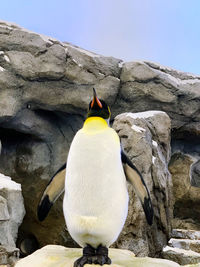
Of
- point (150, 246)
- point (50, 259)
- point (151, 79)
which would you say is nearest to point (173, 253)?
point (150, 246)

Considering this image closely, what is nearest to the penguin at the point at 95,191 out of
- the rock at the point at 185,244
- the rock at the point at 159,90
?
the rock at the point at 185,244

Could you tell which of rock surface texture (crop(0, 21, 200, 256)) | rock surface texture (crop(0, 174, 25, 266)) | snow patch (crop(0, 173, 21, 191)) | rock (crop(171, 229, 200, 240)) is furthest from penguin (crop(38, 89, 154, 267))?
rock (crop(171, 229, 200, 240))

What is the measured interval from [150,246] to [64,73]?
12.7ft

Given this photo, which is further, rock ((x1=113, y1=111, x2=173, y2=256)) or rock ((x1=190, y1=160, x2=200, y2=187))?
rock ((x1=190, y1=160, x2=200, y2=187))

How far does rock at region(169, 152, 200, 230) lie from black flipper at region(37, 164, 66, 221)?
6515 mm

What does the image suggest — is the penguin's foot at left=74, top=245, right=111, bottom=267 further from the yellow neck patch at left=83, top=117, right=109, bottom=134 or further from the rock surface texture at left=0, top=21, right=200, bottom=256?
the rock surface texture at left=0, top=21, right=200, bottom=256

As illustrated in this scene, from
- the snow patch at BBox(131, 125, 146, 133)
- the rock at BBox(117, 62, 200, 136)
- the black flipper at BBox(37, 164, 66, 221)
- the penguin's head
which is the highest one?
the rock at BBox(117, 62, 200, 136)

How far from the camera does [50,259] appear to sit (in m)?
2.25

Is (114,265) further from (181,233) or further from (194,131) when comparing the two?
(194,131)

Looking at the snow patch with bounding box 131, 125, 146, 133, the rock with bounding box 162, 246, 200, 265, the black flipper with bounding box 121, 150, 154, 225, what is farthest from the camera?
the snow patch with bounding box 131, 125, 146, 133

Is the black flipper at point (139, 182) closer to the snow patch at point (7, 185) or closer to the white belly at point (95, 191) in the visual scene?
the white belly at point (95, 191)

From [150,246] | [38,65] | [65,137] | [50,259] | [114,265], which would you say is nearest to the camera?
[114,265]

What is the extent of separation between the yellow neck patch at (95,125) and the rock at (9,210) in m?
3.19

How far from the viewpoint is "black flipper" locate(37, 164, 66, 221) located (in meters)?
2.42
